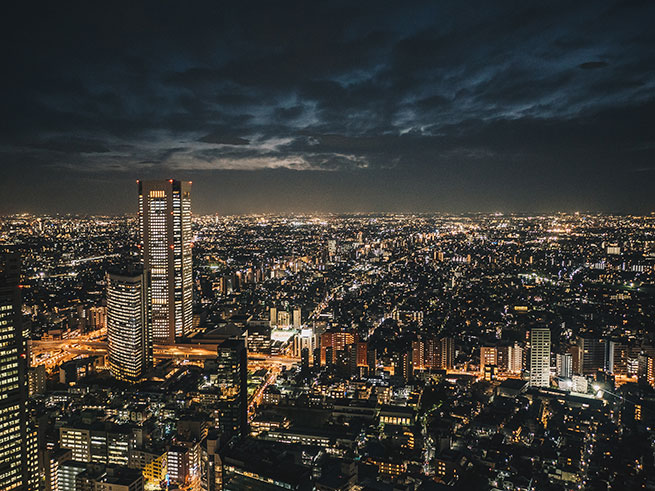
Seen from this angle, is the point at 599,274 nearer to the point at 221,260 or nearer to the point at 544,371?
the point at 544,371

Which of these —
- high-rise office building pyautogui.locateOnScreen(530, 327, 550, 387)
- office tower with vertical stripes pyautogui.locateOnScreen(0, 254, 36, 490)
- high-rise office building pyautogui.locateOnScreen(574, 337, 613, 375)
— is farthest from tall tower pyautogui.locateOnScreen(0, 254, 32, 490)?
high-rise office building pyautogui.locateOnScreen(574, 337, 613, 375)

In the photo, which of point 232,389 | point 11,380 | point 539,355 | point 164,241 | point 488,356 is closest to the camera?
point 11,380

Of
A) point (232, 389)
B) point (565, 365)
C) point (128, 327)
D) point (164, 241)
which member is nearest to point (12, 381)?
point (232, 389)

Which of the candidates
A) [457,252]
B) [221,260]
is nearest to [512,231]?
[457,252]

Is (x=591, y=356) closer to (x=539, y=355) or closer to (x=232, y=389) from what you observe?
(x=539, y=355)

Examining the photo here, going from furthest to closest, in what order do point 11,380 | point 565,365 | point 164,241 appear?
point 164,241
point 565,365
point 11,380

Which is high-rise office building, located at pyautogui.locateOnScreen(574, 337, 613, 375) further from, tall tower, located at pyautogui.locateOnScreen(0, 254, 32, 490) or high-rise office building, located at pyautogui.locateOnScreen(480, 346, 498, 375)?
tall tower, located at pyautogui.locateOnScreen(0, 254, 32, 490)

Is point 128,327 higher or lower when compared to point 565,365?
higher
